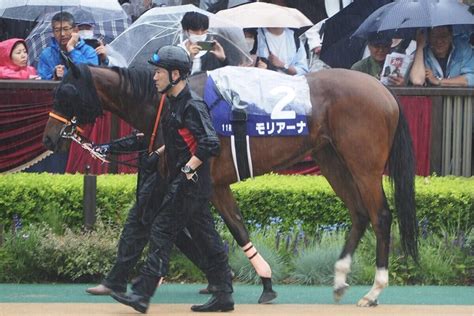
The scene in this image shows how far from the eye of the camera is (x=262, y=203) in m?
12.0

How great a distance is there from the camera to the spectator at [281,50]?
14.4 m

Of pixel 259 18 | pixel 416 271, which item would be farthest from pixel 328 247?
pixel 259 18

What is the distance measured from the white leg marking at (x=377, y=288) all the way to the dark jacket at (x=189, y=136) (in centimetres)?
149

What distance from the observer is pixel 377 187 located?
10.1 m

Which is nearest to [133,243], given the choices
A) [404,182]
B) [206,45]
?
[404,182]

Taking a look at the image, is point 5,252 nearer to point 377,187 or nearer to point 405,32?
point 377,187

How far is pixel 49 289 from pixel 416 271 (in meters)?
3.12

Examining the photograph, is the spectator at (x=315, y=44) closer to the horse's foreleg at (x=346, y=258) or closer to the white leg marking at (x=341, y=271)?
the horse's foreleg at (x=346, y=258)

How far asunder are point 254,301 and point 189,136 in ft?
5.50

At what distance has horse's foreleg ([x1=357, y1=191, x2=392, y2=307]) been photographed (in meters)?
9.94

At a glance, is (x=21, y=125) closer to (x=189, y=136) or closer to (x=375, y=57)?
(x=375, y=57)

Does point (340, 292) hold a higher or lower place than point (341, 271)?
lower

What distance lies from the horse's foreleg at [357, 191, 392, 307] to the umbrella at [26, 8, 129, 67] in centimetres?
500

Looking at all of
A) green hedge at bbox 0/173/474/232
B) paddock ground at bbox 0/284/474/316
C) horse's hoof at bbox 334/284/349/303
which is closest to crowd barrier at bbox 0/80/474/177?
green hedge at bbox 0/173/474/232
